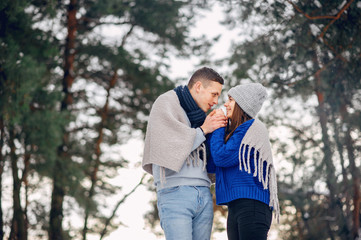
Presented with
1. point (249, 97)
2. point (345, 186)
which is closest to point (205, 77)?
point (249, 97)

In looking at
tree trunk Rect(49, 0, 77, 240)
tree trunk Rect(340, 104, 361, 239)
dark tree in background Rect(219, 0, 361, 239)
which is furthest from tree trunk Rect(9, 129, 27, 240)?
tree trunk Rect(340, 104, 361, 239)

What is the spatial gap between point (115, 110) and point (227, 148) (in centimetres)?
921

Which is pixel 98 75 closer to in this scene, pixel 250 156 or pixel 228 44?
pixel 228 44

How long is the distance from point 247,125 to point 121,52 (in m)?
7.90

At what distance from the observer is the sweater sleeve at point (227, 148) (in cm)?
287

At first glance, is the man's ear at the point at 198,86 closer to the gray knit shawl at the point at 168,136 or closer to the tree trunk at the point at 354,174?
the gray knit shawl at the point at 168,136

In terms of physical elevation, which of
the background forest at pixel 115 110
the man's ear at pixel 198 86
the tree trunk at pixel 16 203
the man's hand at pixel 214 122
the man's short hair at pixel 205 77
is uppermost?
the background forest at pixel 115 110

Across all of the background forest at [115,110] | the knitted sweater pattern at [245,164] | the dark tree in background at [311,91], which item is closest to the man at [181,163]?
the knitted sweater pattern at [245,164]

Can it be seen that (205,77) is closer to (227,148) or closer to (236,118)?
(236,118)

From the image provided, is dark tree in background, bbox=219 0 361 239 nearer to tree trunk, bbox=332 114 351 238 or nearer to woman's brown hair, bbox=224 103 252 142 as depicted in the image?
tree trunk, bbox=332 114 351 238

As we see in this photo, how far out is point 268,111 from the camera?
39.4 ft

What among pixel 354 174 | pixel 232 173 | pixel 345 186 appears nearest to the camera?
pixel 232 173

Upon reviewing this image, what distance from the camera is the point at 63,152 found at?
10930 millimetres

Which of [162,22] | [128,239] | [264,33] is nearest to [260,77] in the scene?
[264,33]
